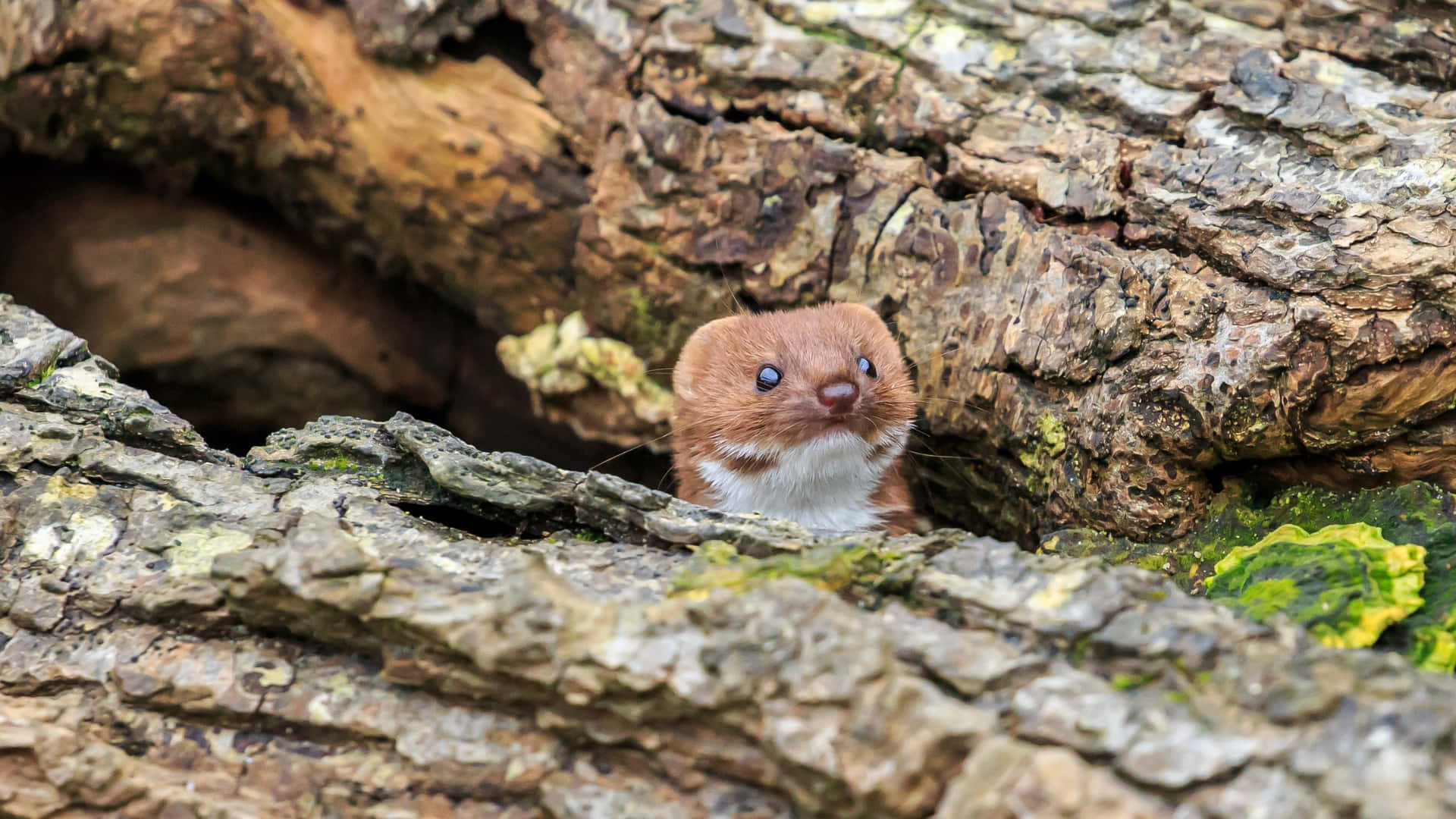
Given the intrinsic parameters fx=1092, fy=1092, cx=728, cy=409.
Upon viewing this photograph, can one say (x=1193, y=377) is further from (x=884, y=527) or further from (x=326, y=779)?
(x=326, y=779)

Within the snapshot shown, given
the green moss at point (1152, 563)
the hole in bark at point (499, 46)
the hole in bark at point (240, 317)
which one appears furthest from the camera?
the hole in bark at point (240, 317)

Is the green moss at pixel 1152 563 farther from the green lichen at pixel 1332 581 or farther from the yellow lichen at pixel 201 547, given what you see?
the yellow lichen at pixel 201 547

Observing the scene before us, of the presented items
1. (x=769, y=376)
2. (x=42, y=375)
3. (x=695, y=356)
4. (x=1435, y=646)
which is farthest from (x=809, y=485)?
(x=42, y=375)

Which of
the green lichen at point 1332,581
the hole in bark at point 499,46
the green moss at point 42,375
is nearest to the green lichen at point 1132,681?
the green lichen at point 1332,581

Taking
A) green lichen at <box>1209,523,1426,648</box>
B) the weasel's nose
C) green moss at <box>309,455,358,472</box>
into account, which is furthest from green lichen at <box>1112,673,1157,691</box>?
green moss at <box>309,455,358,472</box>

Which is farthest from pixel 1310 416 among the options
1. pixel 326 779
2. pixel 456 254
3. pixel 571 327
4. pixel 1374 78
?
pixel 456 254

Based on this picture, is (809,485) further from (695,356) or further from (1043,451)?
(1043,451)
